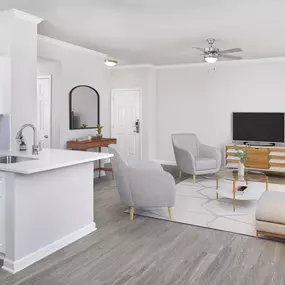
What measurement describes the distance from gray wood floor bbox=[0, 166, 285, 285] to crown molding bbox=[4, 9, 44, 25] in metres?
2.65

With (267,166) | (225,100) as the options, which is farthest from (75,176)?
(225,100)

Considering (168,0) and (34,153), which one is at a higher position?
(168,0)

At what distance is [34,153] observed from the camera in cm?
365

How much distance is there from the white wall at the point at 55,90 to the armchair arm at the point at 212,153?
286cm

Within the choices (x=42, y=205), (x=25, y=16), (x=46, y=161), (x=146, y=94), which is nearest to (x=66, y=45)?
(x=25, y=16)

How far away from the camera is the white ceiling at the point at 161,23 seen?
12.3 ft

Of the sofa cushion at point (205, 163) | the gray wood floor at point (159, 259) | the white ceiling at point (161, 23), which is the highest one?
the white ceiling at point (161, 23)

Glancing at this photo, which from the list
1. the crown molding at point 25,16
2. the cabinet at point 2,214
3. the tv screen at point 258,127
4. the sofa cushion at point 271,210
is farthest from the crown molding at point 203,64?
the cabinet at point 2,214

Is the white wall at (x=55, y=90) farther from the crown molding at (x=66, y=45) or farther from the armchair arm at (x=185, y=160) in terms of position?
the armchair arm at (x=185, y=160)

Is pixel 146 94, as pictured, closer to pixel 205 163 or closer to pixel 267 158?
pixel 205 163

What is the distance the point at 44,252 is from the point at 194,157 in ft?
13.1

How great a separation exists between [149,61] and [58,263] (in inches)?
220

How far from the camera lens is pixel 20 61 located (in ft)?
13.5

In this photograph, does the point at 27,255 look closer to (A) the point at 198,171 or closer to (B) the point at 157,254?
(B) the point at 157,254
